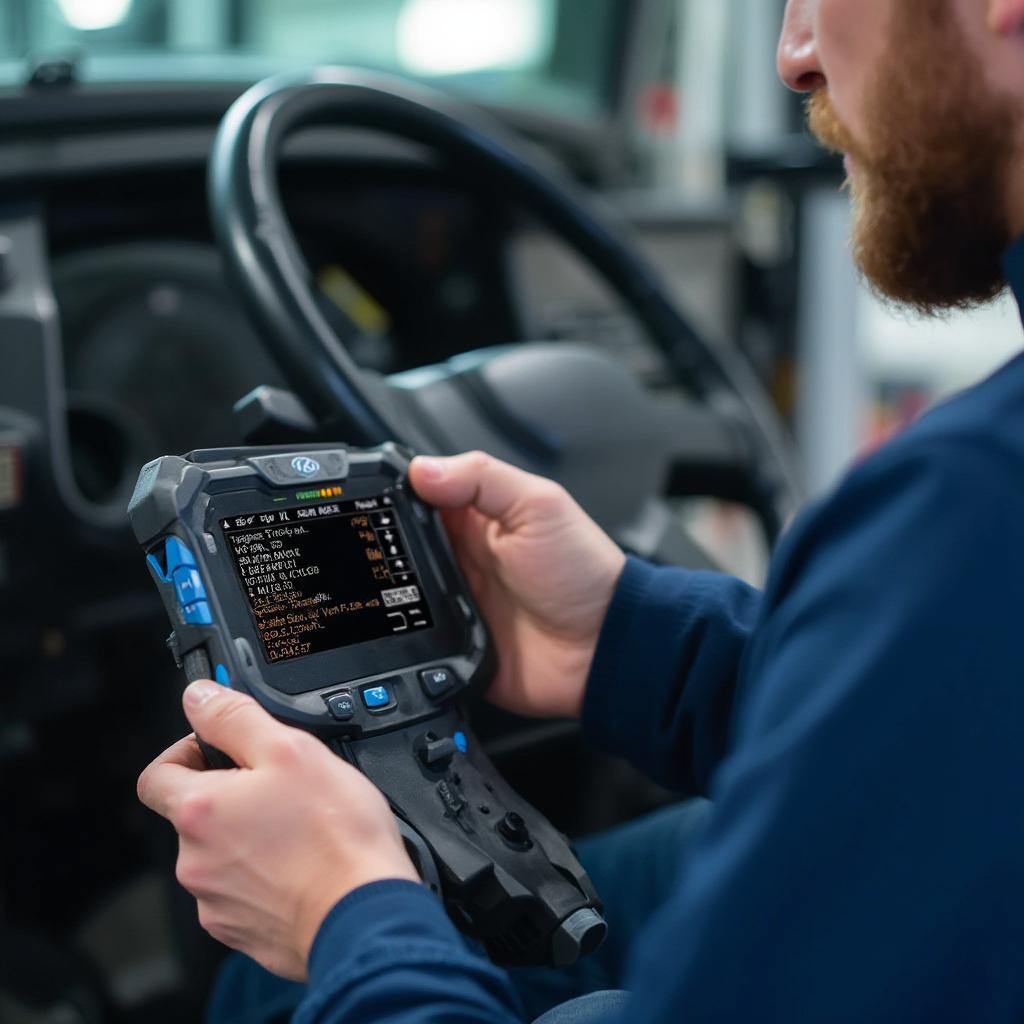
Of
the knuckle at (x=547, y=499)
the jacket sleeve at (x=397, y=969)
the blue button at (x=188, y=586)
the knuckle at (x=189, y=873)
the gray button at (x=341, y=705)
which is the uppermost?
the blue button at (x=188, y=586)

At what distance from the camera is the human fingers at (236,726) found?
491 millimetres

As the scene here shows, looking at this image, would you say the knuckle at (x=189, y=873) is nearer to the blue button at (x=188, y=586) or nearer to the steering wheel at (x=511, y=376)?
the blue button at (x=188, y=586)

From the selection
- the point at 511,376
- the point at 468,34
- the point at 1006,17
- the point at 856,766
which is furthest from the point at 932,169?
the point at 468,34

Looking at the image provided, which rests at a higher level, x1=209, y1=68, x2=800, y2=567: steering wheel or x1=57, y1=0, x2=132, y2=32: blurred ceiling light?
x1=57, y1=0, x2=132, y2=32: blurred ceiling light

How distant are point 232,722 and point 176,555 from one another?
75 mm

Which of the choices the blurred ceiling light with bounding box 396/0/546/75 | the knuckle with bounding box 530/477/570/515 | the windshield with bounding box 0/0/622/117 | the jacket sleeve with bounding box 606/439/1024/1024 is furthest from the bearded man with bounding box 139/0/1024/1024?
the blurred ceiling light with bounding box 396/0/546/75

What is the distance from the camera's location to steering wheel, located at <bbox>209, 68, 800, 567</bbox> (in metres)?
0.67

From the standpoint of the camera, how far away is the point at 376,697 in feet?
1.87

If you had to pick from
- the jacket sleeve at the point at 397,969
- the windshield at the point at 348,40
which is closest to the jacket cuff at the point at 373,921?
the jacket sleeve at the point at 397,969

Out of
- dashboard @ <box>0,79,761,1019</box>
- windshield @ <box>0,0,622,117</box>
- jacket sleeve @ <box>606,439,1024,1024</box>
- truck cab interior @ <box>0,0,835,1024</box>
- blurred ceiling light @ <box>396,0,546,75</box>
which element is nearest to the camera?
jacket sleeve @ <box>606,439,1024,1024</box>

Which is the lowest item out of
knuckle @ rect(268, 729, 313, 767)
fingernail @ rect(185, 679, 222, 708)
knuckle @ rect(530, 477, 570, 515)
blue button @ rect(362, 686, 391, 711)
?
blue button @ rect(362, 686, 391, 711)

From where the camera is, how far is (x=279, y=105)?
732mm

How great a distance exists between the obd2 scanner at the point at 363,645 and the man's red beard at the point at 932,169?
27 centimetres

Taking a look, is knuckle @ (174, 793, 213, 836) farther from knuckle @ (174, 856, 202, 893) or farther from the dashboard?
the dashboard
